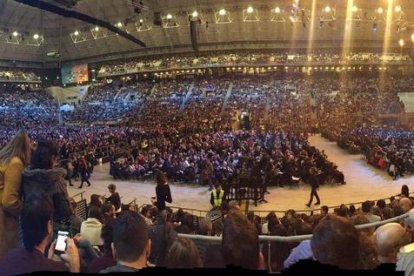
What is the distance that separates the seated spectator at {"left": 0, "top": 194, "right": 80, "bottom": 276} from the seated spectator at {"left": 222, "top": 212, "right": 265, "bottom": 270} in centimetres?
84

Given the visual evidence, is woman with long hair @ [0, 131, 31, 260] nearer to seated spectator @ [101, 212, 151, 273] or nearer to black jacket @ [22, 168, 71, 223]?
black jacket @ [22, 168, 71, 223]

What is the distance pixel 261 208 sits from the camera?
14.5 meters

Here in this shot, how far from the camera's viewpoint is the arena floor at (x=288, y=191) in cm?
1523

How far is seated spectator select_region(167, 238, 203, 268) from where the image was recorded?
244 cm

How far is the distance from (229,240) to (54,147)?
2043 millimetres

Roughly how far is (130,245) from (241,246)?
571mm

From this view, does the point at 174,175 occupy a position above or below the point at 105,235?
below

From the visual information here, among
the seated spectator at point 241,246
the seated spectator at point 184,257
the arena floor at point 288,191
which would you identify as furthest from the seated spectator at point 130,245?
the arena floor at point 288,191

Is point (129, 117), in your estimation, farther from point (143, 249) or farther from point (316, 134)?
point (143, 249)

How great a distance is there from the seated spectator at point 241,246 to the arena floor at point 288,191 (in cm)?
1178

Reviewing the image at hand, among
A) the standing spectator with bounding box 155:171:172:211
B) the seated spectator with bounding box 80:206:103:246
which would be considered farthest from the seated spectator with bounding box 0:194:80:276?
the standing spectator with bounding box 155:171:172:211

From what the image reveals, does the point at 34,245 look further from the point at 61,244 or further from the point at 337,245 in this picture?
the point at 337,245

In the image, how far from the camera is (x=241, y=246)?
240 centimetres

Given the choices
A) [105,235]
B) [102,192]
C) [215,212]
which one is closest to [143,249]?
[105,235]
